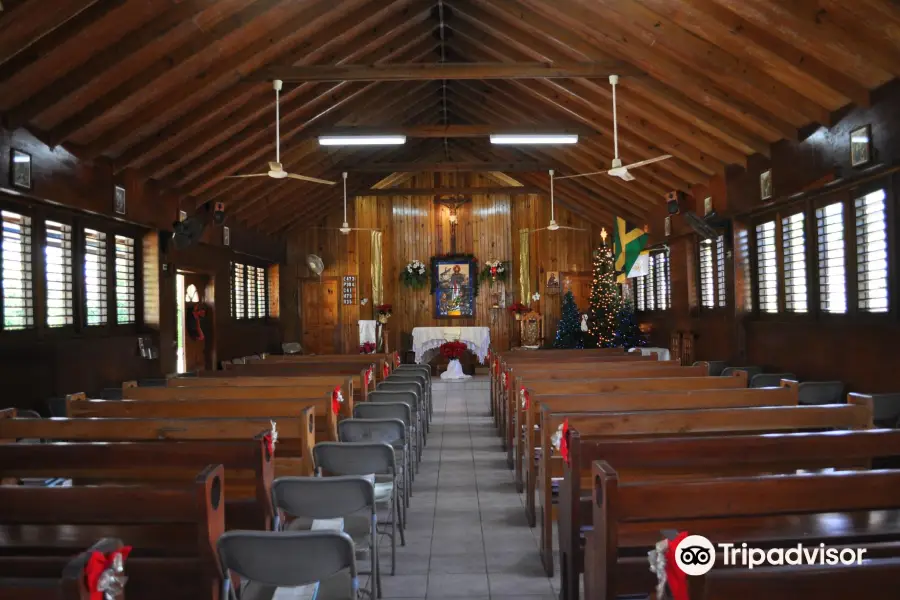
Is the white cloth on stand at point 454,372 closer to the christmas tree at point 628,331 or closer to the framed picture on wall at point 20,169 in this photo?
the christmas tree at point 628,331

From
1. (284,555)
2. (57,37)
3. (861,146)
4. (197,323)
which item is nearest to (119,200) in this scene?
(57,37)

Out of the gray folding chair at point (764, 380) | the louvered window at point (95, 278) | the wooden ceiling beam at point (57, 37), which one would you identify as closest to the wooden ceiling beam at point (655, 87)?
the gray folding chair at point (764, 380)

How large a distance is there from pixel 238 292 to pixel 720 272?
866cm

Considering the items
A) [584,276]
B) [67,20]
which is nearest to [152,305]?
[67,20]

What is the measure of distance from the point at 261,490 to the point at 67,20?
4437 mm

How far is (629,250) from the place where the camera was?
1253 centimetres

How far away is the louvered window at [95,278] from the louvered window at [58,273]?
0.30 metres

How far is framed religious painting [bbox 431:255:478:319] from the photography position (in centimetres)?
1658

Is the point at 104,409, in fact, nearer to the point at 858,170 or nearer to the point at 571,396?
the point at 571,396

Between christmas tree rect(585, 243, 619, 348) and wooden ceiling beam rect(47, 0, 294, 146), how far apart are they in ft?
30.3

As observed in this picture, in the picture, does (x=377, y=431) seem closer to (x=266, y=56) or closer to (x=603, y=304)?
(x=266, y=56)

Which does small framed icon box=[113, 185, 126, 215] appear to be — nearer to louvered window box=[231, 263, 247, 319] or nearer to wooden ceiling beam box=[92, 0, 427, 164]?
wooden ceiling beam box=[92, 0, 427, 164]

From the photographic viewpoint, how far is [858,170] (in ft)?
20.5

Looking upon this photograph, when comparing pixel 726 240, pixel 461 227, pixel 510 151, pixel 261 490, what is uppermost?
pixel 510 151
